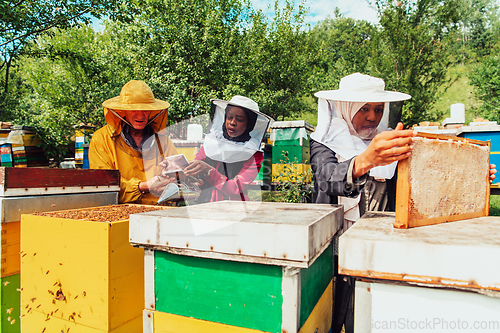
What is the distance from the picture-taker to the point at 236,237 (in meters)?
0.81

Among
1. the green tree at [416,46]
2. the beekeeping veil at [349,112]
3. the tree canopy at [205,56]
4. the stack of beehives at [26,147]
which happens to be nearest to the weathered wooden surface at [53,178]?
the beekeeping veil at [349,112]

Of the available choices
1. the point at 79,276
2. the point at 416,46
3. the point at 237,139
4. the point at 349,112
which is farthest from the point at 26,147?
the point at 416,46

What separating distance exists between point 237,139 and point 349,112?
1298 millimetres

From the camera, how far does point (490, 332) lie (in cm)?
63

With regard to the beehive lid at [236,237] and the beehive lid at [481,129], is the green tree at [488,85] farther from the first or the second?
the beehive lid at [236,237]

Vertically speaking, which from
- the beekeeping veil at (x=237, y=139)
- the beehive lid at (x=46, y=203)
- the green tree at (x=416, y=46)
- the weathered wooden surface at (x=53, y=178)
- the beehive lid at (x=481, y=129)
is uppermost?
the green tree at (x=416, y=46)

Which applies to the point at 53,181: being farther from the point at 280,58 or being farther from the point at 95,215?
the point at 280,58

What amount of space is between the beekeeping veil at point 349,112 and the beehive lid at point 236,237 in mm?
625

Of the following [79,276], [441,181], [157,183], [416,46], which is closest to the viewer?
[441,181]

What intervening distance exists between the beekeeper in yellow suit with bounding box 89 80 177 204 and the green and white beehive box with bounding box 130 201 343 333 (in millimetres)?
1118

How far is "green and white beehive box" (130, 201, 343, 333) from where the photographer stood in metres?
0.79

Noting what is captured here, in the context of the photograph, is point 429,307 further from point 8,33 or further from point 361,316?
point 8,33

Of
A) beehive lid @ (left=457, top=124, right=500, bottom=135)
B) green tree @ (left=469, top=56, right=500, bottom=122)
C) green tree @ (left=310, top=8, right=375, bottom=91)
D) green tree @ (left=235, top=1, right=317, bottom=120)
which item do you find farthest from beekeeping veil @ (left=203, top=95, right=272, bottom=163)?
green tree @ (left=469, top=56, right=500, bottom=122)

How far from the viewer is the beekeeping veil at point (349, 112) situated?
147cm
